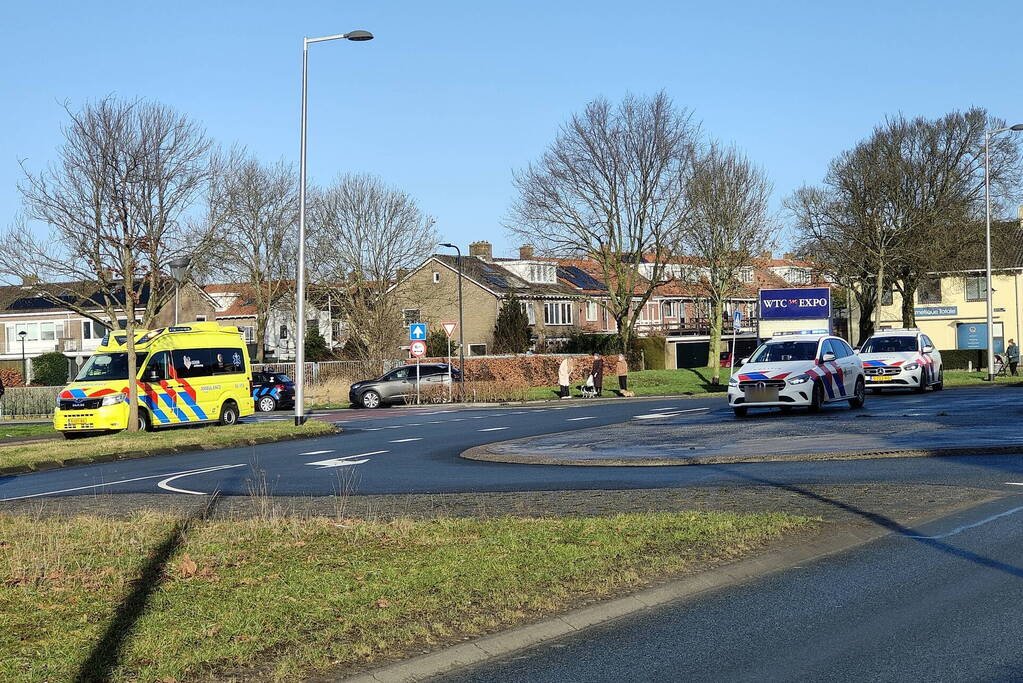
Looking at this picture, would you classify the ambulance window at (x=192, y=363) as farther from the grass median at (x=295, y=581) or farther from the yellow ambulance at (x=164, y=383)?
the grass median at (x=295, y=581)

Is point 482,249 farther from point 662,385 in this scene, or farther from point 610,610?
point 610,610

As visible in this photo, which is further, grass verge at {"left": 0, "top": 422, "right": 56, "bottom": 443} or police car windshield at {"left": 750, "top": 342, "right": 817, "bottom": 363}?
grass verge at {"left": 0, "top": 422, "right": 56, "bottom": 443}

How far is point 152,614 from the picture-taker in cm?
692

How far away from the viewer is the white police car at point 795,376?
80.5 feet

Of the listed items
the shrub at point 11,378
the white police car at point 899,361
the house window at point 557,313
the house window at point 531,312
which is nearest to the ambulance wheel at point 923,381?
the white police car at point 899,361

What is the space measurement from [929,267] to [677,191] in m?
12.7

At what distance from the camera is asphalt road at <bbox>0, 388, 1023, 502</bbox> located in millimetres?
14008

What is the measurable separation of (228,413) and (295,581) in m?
23.1

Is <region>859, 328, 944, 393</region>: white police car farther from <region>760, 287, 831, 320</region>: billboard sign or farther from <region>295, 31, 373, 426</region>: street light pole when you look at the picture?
<region>295, 31, 373, 426</region>: street light pole

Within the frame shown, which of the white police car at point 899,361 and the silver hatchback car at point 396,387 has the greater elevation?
the white police car at point 899,361

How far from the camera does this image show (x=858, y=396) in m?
27.1

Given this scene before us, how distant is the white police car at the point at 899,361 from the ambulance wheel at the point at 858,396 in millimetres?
6632

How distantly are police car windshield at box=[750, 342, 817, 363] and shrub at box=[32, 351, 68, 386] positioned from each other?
57.5 metres

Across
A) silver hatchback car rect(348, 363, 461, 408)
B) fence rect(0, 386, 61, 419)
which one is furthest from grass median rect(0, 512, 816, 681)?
fence rect(0, 386, 61, 419)
